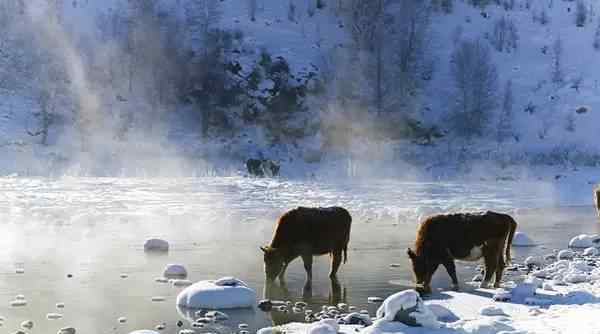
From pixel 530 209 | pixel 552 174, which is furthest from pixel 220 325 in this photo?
pixel 552 174

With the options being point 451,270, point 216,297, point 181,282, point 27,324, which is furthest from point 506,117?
point 27,324

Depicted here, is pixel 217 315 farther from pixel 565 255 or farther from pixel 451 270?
pixel 565 255

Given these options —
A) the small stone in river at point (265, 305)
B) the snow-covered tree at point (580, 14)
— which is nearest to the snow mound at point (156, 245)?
the small stone in river at point (265, 305)

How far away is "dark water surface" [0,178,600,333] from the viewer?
10648 millimetres

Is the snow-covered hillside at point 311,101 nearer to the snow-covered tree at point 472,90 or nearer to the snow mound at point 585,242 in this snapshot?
the snow-covered tree at point 472,90

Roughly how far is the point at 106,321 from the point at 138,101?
147 feet

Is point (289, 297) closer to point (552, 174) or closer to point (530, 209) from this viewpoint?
point (530, 209)

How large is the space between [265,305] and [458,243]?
11.6 ft

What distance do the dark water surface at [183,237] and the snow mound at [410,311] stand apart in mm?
1526

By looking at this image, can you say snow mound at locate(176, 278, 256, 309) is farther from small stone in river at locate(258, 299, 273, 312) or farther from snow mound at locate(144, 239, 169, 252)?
snow mound at locate(144, 239, 169, 252)

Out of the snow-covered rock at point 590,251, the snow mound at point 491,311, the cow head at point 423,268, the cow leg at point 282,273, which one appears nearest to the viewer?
the snow mound at point 491,311

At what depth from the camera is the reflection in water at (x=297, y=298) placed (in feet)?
32.5

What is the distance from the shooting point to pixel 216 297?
10477mm

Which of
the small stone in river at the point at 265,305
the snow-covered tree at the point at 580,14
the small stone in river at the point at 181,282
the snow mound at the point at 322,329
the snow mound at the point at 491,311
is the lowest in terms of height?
Answer: the small stone in river at the point at 181,282
